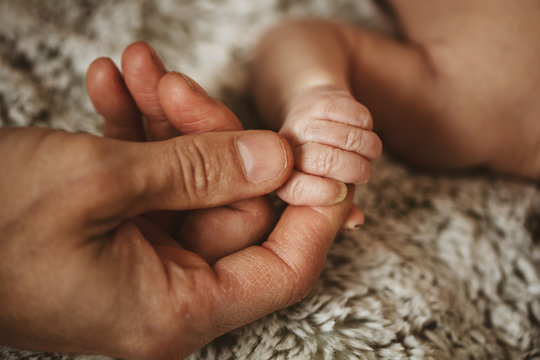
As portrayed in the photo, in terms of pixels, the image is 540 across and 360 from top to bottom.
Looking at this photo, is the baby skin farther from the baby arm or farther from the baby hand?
the baby hand

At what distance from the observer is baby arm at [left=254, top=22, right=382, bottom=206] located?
1.74ft

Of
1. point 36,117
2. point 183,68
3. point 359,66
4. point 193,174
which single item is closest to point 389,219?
point 359,66

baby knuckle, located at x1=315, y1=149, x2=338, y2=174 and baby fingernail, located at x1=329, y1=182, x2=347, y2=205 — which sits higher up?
baby knuckle, located at x1=315, y1=149, x2=338, y2=174

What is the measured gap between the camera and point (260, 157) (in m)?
0.49

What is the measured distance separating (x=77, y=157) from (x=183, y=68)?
1.67 feet

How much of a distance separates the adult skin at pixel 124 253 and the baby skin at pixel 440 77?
0.30 meters

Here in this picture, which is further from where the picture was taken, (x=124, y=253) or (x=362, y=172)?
(x=362, y=172)

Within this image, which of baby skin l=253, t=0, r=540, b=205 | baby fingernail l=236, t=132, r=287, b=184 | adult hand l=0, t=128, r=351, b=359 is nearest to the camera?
adult hand l=0, t=128, r=351, b=359

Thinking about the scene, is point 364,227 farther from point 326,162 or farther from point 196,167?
point 196,167

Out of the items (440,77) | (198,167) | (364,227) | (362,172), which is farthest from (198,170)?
(440,77)

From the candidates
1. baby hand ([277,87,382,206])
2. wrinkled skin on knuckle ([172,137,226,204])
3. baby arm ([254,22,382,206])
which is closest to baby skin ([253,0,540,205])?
baby arm ([254,22,382,206])

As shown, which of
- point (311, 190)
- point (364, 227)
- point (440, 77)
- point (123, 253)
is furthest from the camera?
point (440, 77)

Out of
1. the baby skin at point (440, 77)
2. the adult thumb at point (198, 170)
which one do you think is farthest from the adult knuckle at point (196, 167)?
the baby skin at point (440, 77)

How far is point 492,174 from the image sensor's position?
95cm
